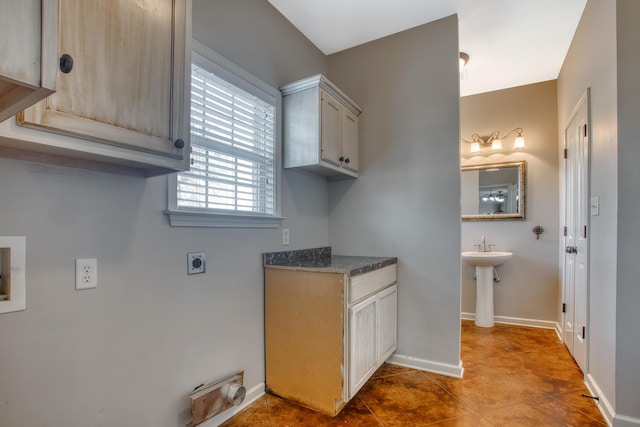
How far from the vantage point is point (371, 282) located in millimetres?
2178

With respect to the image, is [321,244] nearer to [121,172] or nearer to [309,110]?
[309,110]

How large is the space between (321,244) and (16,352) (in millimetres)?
2057

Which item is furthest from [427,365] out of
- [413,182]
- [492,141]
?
[492,141]

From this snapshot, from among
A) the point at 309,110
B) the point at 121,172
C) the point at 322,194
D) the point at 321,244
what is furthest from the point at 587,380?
the point at 121,172

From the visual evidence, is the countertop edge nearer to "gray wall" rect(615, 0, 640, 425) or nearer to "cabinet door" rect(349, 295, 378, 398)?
"cabinet door" rect(349, 295, 378, 398)

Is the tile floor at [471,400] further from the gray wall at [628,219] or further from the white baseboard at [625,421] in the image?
the gray wall at [628,219]

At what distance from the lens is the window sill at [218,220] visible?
1625 millimetres

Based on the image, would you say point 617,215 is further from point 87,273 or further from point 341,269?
point 87,273

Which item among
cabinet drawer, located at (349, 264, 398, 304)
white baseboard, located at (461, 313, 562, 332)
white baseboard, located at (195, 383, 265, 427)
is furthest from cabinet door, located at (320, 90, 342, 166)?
white baseboard, located at (461, 313, 562, 332)

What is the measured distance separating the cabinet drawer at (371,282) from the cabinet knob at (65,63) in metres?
1.56

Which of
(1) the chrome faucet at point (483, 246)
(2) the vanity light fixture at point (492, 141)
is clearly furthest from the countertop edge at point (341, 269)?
(2) the vanity light fixture at point (492, 141)

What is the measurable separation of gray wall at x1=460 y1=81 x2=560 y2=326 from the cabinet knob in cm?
403

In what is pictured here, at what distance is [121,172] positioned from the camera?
1.39 metres

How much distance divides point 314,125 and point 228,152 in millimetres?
667
